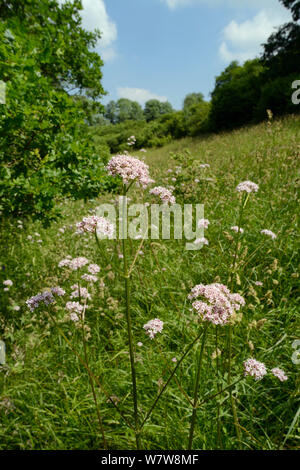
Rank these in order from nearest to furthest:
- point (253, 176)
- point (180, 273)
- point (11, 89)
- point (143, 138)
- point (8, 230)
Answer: point (11, 89) < point (180, 273) < point (8, 230) < point (253, 176) < point (143, 138)

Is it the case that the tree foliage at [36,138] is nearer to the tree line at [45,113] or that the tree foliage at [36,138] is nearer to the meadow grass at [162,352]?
the tree line at [45,113]

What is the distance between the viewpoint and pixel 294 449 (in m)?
1.76

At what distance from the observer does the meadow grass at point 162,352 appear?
6.45ft

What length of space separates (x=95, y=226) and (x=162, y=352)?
159 centimetres

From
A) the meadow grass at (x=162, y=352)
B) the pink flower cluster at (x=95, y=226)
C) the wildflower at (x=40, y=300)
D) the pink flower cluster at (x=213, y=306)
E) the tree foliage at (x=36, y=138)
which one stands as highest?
the tree foliage at (x=36, y=138)

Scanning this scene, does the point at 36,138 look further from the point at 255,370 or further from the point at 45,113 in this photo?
the point at 255,370

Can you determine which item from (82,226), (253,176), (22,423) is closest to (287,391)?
(82,226)

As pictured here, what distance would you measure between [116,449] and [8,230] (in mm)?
4180

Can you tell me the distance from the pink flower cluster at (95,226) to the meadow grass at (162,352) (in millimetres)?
142

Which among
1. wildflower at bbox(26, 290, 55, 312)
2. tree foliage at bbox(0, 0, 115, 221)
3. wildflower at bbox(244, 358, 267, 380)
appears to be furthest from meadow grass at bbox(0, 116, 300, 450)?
tree foliage at bbox(0, 0, 115, 221)

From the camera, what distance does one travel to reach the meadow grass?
1.97m

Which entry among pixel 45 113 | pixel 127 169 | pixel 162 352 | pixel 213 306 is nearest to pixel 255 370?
pixel 213 306

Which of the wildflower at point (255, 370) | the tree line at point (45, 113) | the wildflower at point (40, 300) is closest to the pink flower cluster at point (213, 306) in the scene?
the wildflower at point (255, 370)

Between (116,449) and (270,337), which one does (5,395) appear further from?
(270,337)
